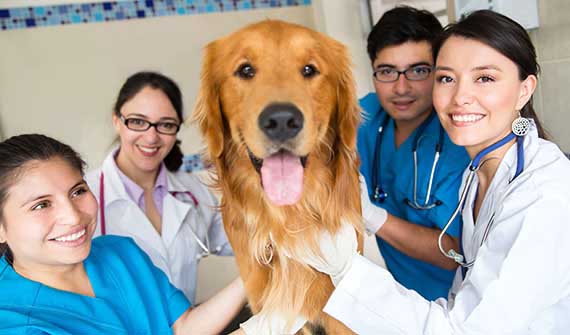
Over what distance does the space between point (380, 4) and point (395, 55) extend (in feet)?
4.44

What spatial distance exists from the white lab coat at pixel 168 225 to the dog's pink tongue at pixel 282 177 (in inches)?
22.8

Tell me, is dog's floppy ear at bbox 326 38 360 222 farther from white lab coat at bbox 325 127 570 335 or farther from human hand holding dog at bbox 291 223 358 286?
white lab coat at bbox 325 127 570 335

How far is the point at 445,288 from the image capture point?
5.30 ft

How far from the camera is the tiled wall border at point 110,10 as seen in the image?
114 inches

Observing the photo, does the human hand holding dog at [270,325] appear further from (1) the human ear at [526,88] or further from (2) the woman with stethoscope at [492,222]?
(1) the human ear at [526,88]

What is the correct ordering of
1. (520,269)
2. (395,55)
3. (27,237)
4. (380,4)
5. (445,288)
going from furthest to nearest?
(380,4) < (445,288) < (395,55) < (27,237) < (520,269)

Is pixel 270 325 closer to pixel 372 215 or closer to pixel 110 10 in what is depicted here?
pixel 372 215

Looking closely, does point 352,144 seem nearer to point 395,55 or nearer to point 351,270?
point 351,270

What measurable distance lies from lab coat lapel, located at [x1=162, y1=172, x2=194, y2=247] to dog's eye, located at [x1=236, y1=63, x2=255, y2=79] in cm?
79

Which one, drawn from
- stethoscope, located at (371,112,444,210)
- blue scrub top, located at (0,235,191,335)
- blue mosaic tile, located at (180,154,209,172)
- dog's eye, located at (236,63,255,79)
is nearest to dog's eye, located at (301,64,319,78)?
dog's eye, located at (236,63,255,79)

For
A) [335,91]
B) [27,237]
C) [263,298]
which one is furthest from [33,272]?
[335,91]

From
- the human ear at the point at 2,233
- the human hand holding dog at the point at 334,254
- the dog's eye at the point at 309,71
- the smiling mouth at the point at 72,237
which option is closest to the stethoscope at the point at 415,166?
the human hand holding dog at the point at 334,254

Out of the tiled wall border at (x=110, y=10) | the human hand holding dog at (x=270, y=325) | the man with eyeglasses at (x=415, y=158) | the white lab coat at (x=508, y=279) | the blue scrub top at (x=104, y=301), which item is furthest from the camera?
the tiled wall border at (x=110, y=10)

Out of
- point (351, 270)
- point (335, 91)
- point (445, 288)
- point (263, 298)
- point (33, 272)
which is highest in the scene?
point (335, 91)
